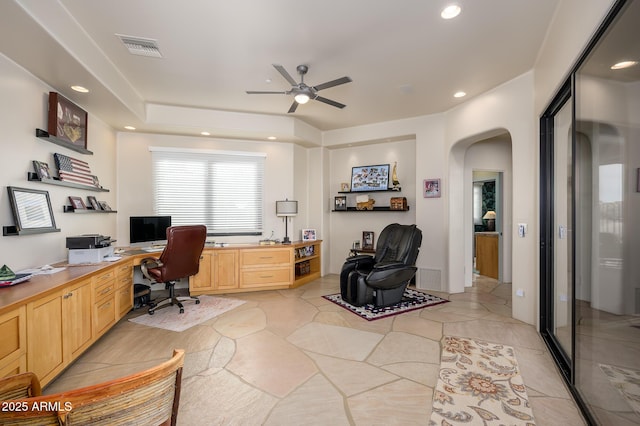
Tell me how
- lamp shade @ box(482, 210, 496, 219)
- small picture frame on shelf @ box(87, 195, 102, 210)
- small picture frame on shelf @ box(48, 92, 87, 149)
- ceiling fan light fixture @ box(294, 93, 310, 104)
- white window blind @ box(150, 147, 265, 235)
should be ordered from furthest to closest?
1. lamp shade @ box(482, 210, 496, 219)
2. white window blind @ box(150, 147, 265, 235)
3. small picture frame on shelf @ box(87, 195, 102, 210)
4. ceiling fan light fixture @ box(294, 93, 310, 104)
5. small picture frame on shelf @ box(48, 92, 87, 149)

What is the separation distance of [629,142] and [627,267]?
653 millimetres

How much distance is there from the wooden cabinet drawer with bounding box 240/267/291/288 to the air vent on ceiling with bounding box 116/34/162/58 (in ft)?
10.5

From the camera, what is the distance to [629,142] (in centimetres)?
148

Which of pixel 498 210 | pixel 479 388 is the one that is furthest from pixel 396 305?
pixel 498 210

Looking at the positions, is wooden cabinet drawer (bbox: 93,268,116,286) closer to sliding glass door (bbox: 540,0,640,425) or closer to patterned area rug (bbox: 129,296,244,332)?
patterned area rug (bbox: 129,296,244,332)

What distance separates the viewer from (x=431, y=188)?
4.85 metres

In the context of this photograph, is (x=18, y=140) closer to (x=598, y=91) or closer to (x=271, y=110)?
(x=271, y=110)

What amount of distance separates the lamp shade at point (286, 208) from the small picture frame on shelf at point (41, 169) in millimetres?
3007

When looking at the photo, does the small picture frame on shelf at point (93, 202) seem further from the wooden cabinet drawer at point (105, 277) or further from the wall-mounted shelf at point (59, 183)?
the wooden cabinet drawer at point (105, 277)

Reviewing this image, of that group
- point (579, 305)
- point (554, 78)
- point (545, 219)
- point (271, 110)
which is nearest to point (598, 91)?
point (554, 78)

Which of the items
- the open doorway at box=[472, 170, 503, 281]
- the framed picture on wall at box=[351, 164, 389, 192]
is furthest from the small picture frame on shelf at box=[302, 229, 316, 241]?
the open doorway at box=[472, 170, 503, 281]

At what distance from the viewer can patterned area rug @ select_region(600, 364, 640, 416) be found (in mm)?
1426

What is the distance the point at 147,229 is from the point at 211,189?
1242mm

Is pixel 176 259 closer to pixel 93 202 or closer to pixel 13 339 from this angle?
pixel 93 202
